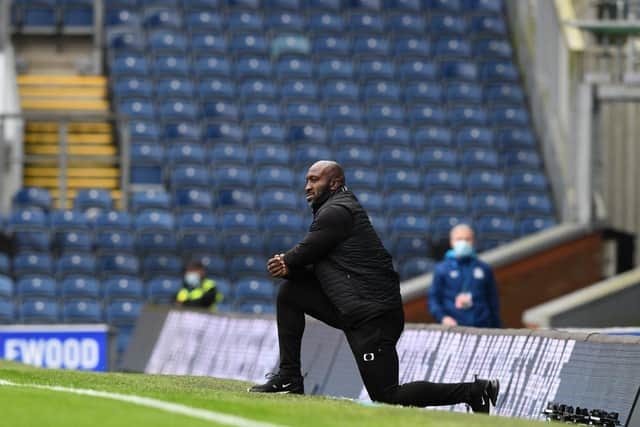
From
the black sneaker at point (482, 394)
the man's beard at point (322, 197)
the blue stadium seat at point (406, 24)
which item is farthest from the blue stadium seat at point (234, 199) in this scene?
the black sneaker at point (482, 394)

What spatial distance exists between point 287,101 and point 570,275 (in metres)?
6.21

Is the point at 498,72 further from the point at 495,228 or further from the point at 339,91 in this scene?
the point at 495,228

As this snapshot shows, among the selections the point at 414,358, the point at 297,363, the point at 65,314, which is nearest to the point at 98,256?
the point at 65,314

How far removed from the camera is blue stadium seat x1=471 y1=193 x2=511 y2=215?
25.0 meters

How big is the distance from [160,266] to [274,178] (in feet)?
8.19

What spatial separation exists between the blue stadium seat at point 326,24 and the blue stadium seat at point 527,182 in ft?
15.4

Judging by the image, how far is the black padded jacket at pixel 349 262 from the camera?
959cm

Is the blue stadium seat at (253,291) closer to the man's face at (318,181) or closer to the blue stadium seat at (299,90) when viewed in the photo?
the blue stadium seat at (299,90)

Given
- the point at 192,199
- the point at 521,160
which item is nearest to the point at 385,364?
the point at 192,199

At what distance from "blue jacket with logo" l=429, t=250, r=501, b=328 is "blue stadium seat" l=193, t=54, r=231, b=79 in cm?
1321

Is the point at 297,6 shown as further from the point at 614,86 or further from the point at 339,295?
the point at 339,295

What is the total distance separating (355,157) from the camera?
84.5 feet

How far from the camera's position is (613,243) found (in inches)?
926

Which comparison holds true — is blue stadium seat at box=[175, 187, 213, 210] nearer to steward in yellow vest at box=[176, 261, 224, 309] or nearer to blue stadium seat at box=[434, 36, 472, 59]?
steward in yellow vest at box=[176, 261, 224, 309]
